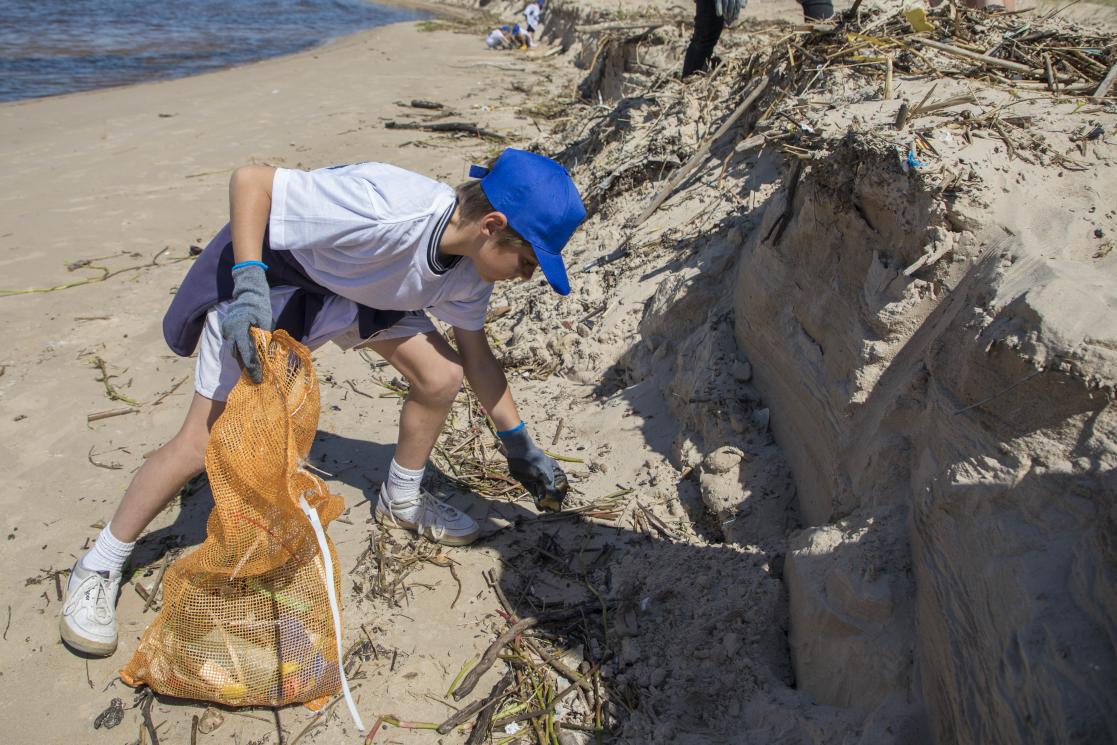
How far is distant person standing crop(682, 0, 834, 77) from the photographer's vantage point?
5297 millimetres

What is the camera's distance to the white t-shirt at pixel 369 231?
89.7 inches

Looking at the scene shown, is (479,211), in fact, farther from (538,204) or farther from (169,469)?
(169,469)

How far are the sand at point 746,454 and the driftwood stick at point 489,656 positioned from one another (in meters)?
0.05

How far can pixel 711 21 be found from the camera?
5.40 metres

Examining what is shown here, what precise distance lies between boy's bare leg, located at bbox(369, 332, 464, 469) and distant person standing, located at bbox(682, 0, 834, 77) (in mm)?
3658

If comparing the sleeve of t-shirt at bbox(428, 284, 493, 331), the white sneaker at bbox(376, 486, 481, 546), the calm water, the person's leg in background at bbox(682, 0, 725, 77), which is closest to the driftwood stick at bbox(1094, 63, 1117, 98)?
the sleeve of t-shirt at bbox(428, 284, 493, 331)

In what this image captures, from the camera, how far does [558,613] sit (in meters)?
2.63

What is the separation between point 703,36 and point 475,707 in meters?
4.71

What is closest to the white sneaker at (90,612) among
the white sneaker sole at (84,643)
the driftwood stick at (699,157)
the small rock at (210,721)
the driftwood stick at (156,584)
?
the white sneaker sole at (84,643)

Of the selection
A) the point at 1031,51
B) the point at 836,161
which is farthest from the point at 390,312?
the point at 1031,51

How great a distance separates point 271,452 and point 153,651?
0.74m

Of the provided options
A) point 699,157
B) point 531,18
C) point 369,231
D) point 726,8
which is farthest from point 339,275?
point 531,18

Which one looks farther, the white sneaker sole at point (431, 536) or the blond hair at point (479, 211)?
the white sneaker sole at point (431, 536)

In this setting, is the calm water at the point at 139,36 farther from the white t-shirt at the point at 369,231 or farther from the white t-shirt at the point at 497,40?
the white t-shirt at the point at 369,231
